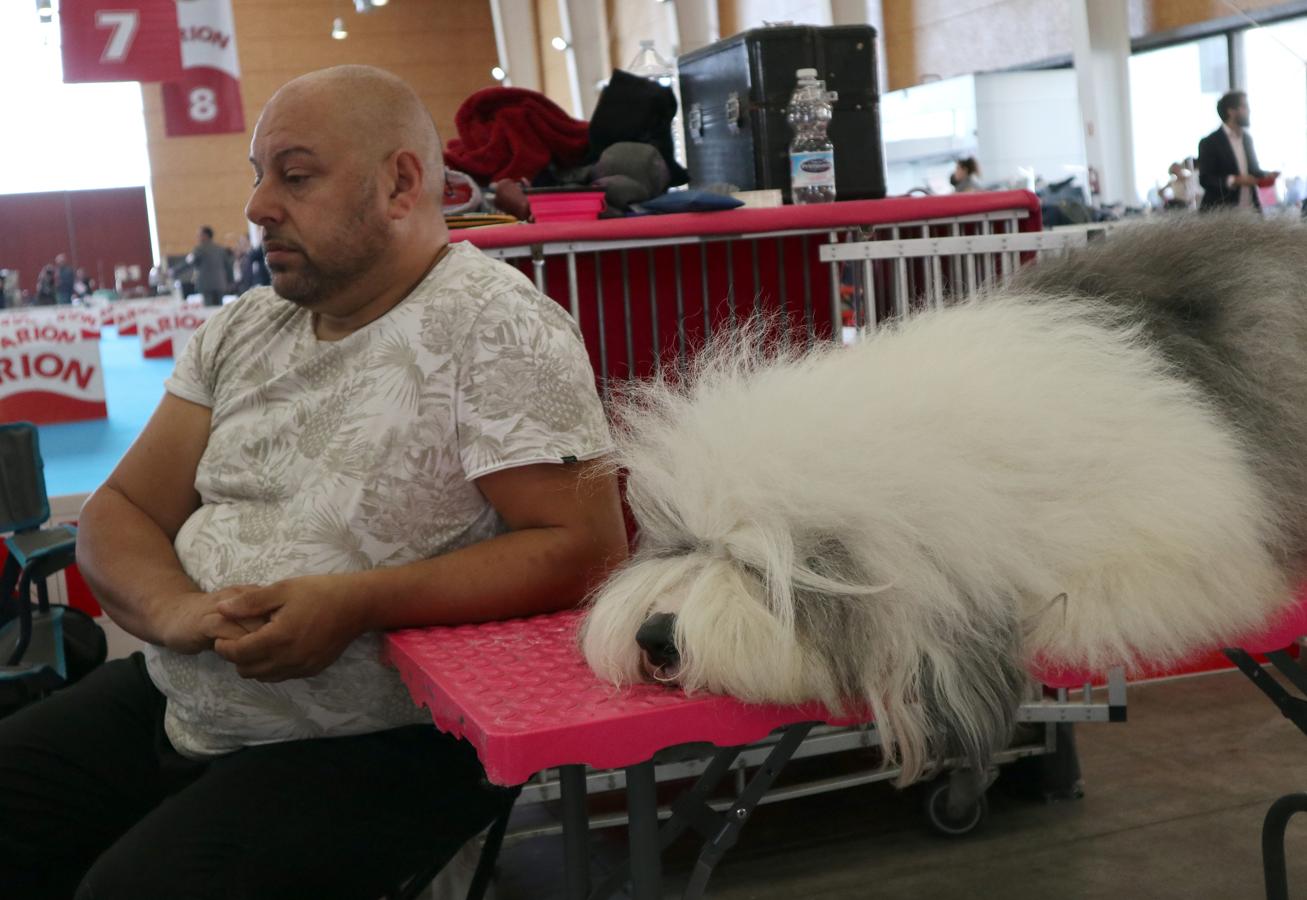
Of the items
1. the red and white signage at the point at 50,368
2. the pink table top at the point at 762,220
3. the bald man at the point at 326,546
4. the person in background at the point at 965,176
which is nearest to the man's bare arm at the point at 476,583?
the bald man at the point at 326,546

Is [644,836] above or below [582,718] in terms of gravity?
below

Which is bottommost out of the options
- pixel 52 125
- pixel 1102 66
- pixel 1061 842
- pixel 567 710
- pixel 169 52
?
pixel 1061 842

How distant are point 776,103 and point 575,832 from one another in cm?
186

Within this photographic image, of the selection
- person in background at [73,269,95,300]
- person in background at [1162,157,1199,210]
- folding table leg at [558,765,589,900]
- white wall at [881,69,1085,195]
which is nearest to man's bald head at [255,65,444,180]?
folding table leg at [558,765,589,900]

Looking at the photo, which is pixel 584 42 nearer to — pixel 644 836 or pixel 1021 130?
pixel 1021 130

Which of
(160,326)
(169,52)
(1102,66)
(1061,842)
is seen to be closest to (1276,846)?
(1061,842)

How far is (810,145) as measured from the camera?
2.79m

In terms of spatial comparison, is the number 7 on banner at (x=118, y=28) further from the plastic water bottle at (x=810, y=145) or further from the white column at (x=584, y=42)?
the white column at (x=584, y=42)

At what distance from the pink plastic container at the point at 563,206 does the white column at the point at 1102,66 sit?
903cm

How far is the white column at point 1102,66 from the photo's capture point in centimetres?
1066

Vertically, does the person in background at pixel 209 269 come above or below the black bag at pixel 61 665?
above

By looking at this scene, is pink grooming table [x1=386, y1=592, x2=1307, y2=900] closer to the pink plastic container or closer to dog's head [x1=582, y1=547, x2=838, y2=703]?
dog's head [x1=582, y1=547, x2=838, y2=703]

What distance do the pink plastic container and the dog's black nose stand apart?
1560 millimetres

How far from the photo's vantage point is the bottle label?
271 cm
